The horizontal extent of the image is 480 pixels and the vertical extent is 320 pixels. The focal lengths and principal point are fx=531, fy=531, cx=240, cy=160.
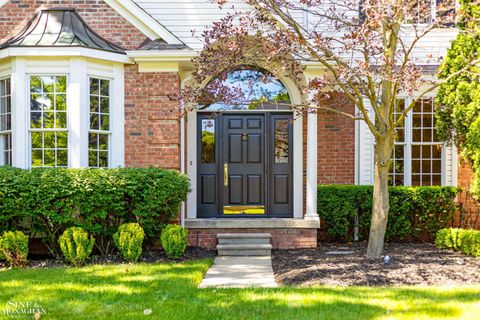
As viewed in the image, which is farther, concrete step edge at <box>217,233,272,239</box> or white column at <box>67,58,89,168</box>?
concrete step edge at <box>217,233,272,239</box>

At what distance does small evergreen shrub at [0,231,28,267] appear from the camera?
7805 mm

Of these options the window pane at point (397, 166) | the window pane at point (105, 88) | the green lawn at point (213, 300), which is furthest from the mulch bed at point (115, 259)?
the window pane at point (397, 166)

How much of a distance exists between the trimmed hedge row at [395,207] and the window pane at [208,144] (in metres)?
2.30

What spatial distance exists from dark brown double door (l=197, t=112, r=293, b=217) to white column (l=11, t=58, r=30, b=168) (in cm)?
335

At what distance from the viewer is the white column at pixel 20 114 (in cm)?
915

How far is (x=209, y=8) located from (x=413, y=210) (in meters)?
5.70

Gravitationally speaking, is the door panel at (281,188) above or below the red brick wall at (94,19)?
below

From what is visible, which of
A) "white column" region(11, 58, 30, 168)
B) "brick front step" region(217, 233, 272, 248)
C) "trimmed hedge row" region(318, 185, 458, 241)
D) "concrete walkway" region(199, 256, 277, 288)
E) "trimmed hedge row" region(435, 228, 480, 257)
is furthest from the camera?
"trimmed hedge row" region(318, 185, 458, 241)

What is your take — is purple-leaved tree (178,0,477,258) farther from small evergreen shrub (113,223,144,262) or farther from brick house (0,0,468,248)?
small evergreen shrub (113,223,144,262)

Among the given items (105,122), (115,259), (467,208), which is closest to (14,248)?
(115,259)

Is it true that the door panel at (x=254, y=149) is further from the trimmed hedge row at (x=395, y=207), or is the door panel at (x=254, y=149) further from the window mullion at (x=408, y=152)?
the window mullion at (x=408, y=152)

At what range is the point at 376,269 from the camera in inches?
276

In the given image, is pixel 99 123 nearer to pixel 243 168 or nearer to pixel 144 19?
pixel 144 19

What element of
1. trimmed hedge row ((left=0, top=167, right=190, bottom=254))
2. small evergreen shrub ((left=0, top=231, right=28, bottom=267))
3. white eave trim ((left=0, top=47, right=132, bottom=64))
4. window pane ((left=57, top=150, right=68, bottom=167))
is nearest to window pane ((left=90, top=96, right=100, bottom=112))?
white eave trim ((left=0, top=47, right=132, bottom=64))
